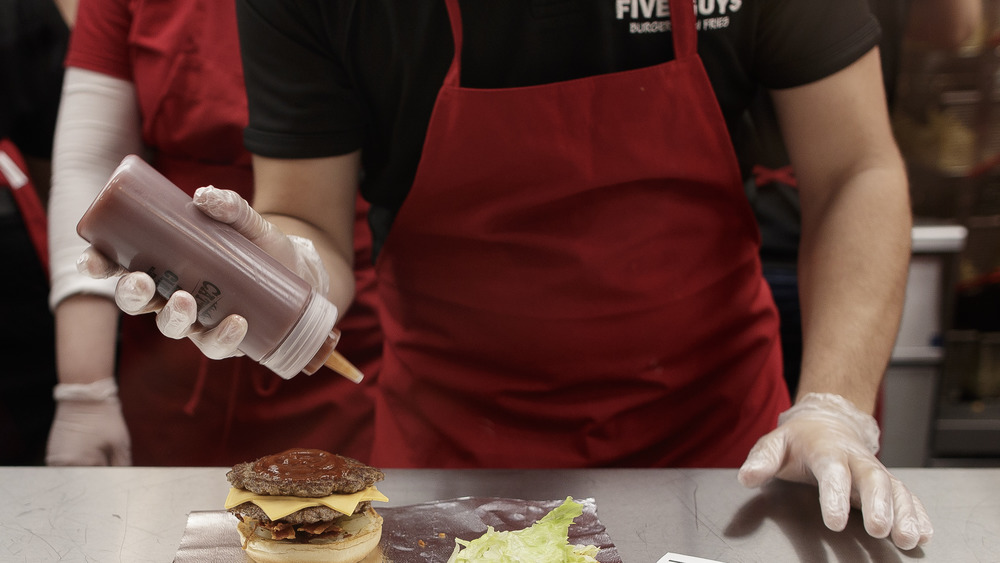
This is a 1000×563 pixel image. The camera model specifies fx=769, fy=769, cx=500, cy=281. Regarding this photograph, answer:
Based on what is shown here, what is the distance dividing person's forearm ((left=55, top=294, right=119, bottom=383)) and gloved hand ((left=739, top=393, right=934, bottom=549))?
1.72 m

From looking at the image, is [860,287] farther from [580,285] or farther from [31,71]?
[31,71]

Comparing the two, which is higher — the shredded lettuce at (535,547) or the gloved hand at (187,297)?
the gloved hand at (187,297)

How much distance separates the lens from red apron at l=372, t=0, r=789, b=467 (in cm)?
163

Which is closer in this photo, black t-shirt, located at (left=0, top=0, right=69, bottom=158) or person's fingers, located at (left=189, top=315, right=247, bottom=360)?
person's fingers, located at (left=189, top=315, right=247, bottom=360)

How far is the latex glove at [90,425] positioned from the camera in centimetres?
211

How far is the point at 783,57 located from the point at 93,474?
5.50 ft

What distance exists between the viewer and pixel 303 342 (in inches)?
44.6

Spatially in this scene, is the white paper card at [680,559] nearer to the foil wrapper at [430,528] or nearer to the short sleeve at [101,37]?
the foil wrapper at [430,528]

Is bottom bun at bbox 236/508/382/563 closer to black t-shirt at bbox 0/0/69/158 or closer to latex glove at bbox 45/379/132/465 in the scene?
latex glove at bbox 45/379/132/465

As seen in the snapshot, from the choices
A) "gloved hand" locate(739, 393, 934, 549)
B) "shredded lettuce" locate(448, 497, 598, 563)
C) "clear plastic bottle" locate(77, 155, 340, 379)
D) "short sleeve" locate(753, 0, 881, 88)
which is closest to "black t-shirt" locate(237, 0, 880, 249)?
"short sleeve" locate(753, 0, 881, 88)

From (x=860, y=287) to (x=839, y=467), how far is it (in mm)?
480

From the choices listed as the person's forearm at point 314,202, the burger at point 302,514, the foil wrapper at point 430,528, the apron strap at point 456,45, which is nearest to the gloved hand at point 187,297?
the burger at point 302,514

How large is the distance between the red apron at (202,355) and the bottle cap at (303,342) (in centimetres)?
108

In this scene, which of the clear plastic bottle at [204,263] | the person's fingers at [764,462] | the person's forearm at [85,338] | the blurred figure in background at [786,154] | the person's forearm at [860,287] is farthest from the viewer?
the person's forearm at [85,338]
